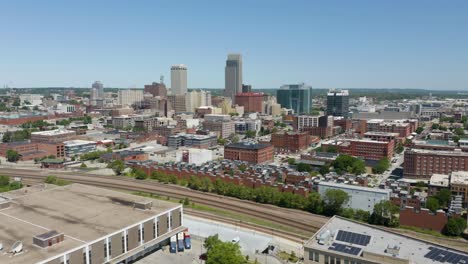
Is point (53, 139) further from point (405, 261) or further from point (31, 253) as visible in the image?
point (405, 261)

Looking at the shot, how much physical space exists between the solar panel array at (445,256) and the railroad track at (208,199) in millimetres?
19036

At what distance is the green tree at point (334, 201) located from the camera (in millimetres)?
51281

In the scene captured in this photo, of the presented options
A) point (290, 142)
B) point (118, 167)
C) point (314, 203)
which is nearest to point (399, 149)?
point (290, 142)

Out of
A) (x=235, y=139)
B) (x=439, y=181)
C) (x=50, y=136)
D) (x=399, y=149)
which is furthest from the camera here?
(x=235, y=139)

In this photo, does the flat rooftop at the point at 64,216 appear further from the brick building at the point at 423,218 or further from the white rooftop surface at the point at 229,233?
the brick building at the point at 423,218

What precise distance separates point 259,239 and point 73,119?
150 meters

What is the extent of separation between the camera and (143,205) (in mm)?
40188

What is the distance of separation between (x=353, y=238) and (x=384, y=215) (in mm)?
22231

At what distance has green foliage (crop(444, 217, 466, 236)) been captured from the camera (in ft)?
148

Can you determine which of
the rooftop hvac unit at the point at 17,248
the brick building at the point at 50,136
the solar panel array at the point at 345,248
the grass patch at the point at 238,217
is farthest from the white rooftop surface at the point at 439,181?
the brick building at the point at 50,136

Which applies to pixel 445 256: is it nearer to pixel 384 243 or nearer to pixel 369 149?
pixel 384 243

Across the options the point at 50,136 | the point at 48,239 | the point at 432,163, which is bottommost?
the point at 432,163

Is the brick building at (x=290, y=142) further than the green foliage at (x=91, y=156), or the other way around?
the brick building at (x=290, y=142)

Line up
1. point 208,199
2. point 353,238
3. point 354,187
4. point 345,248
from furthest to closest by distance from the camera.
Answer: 1. point 208,199
2. point 354,187
3. point 353,238
4. point 345,248
